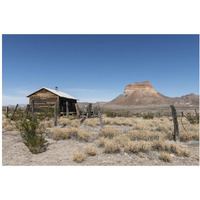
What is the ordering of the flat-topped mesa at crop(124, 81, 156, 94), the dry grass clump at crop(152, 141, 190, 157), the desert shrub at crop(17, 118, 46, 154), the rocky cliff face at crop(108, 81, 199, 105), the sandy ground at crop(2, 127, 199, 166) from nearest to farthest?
the sandy ground at crop(2, 127, 199, 166), the dry grass clump at crop(152, 141, 190, 157), the desert shrub at crop(17, 118, 46, 154), the rocky cliff face at crop(108, 81, 199, 105), the flat-topped mesa at crop(124, 81, 156, 94)

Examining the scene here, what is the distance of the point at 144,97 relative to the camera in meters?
95.6

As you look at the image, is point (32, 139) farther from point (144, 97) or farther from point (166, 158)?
point (144, 97)

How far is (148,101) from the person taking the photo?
8681cm

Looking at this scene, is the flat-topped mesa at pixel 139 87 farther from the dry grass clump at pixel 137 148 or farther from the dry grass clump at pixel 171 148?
the dry grass clump at pixel 137 148

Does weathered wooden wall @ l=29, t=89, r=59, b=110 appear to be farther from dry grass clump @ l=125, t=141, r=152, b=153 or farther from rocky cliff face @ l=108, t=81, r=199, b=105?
rocky cliff face @ l=108, t=81, r=199, b=105

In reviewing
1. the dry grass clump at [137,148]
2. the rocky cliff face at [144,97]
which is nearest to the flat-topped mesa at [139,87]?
the rocky cliff face at [144,97]

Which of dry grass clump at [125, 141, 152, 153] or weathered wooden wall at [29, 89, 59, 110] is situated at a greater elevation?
weathered wooden wall at [29, 89, 59, 110]

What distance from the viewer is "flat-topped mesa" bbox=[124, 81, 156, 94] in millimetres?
111325

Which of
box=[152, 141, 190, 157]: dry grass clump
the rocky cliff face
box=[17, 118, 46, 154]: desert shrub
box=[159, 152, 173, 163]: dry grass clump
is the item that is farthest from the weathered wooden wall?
the rocky cliff face

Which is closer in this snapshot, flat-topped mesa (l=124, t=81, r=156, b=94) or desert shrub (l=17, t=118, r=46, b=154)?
desert shrub (l=17, t=118, r=46, b=154)

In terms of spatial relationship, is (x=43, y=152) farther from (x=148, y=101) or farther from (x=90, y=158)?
(x=148, y=101)

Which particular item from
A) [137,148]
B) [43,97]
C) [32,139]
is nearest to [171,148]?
[137,148]

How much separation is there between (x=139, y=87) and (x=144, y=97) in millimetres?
20440

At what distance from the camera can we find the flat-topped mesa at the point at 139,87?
111 m
